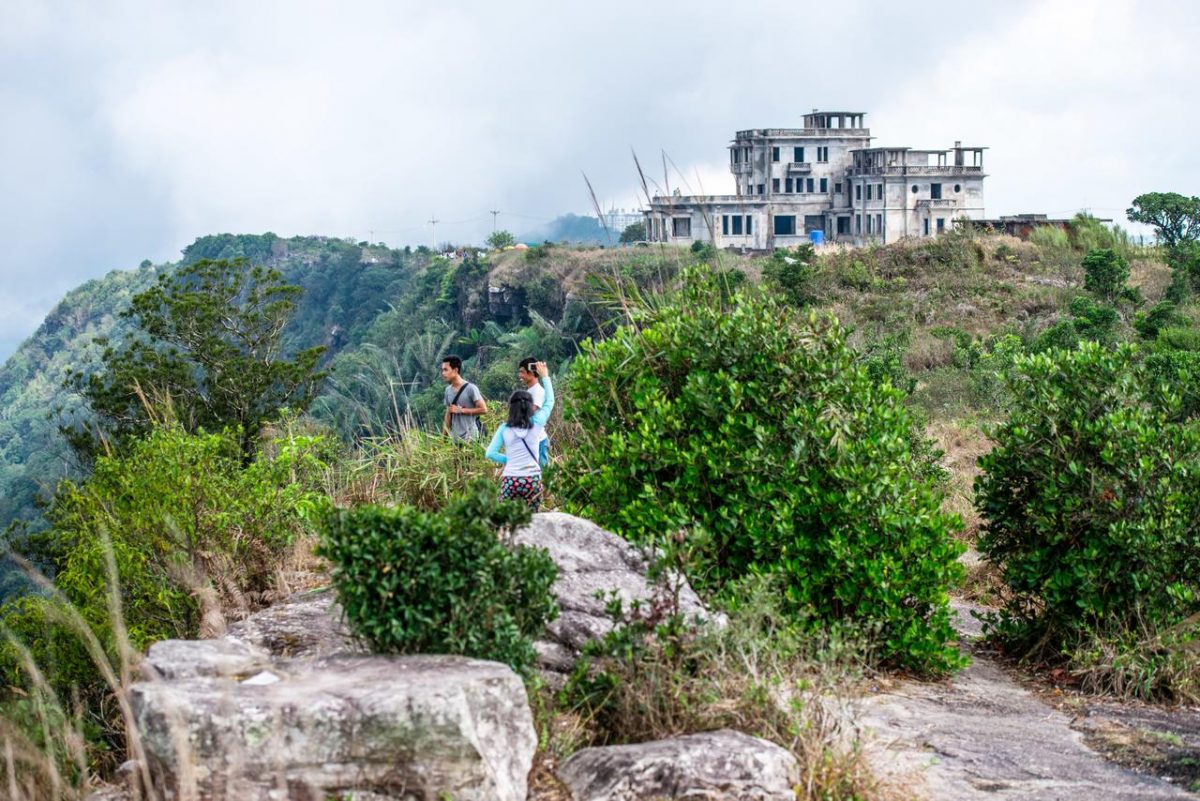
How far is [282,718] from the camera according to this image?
474 centimetres

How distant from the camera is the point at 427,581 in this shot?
5340mm

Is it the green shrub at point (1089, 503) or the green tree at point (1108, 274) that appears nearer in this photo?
the green shrub at point (1089, 503)

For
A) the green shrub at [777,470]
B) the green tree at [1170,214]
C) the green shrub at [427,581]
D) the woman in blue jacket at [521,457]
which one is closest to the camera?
the green shrub at [427,581]

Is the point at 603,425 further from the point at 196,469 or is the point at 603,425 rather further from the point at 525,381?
the point at 196,469

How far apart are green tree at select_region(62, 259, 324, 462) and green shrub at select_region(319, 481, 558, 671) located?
58.9 feet

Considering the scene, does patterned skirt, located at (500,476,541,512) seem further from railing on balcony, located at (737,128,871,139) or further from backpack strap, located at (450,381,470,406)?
railing on balcony, located at (737,128,871,139)

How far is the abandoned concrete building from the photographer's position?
6562 centimetres

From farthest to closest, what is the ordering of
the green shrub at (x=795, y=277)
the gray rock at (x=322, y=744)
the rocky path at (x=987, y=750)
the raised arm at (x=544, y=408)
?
the green shrub at (x=795, y=277), the raised arm at (x=544, y=408), the rocky path at (x=987, y=750), the gray rock at (x=322, y=744)

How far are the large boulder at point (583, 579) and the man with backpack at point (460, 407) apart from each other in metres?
3.64

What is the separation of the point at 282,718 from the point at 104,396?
21.0 m

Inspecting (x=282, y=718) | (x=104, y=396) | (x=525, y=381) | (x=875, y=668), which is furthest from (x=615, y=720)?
(x=104, y=396)

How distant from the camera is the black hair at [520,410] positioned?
8891 millimetres

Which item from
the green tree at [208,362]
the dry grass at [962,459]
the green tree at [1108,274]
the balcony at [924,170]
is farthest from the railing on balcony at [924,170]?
the dry grass at [962,459]

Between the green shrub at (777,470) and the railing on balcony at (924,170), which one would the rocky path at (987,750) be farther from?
the railing on balcony at (924,170)
